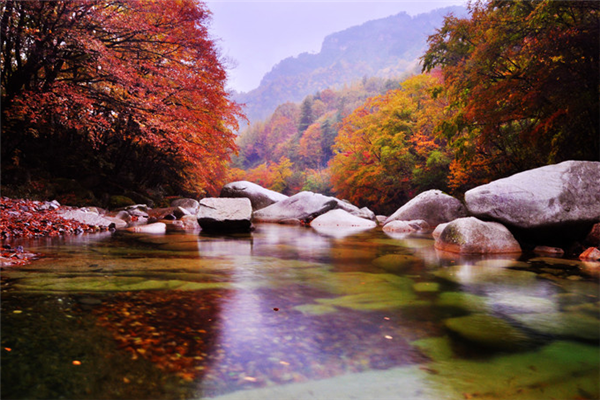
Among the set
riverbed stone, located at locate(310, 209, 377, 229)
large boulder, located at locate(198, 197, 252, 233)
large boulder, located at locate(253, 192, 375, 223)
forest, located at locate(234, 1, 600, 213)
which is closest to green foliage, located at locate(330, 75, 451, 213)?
forest, located at locate(234, 1, 600, 213)

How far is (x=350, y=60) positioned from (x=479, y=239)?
108423 millimetres

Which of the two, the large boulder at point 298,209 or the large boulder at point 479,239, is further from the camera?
the large boulder at point 298,209

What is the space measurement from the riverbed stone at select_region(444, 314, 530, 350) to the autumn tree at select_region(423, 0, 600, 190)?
5.84m

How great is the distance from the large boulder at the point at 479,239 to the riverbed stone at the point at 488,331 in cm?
325

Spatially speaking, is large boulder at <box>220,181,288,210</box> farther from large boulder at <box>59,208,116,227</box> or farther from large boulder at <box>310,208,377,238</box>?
large boulder at <box>59,208,116,227</box>

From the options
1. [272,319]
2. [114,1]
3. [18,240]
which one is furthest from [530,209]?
[114,1]

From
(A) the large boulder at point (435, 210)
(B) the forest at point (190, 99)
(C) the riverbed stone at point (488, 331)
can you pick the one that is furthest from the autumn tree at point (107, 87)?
(C) the riverbed stone at point (488, 331)

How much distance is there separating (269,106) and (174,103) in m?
93.1

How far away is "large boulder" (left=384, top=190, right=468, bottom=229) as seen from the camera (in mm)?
11547

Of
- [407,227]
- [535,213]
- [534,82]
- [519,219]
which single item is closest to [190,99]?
[407,227]

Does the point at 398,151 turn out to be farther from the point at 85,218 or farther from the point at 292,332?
the point at 292,332

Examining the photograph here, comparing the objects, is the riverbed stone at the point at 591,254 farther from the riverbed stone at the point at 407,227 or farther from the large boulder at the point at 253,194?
the large boulder at the point at 253,194

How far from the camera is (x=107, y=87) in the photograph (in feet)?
39.6

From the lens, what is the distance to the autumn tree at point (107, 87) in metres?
8.26
